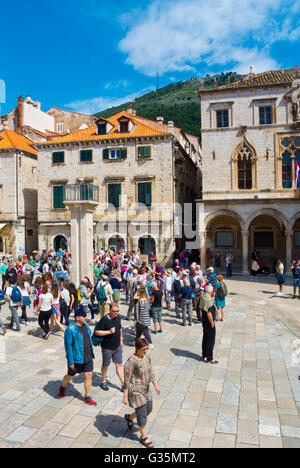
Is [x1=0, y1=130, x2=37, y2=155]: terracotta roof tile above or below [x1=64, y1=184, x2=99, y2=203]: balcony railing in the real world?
above

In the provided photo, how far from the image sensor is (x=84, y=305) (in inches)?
445

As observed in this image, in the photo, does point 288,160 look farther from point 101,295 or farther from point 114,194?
point 101,295

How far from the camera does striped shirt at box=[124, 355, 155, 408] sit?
520 cm

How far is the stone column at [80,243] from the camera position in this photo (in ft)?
48.7

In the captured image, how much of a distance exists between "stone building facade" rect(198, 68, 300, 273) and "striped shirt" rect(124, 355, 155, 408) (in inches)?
853

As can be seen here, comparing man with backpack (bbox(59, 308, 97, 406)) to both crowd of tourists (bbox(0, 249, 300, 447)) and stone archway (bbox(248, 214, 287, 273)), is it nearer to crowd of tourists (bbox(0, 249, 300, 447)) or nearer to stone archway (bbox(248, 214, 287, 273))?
crowd of tourists (bbox(0, 249, 300, 447))

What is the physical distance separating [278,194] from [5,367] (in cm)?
2212

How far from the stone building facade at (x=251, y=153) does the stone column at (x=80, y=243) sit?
13.3 meters

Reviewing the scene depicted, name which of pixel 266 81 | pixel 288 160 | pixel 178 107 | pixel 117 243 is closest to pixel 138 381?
pixel 288 160

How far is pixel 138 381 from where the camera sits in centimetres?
526

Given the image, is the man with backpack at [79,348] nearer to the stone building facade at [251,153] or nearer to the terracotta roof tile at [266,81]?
the stone building facade at [251,153]

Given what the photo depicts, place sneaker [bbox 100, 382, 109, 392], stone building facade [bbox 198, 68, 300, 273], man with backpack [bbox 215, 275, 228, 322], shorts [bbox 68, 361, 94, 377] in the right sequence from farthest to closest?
stone building facade [bbox 198, 68, 300, 273] < man with backpack [bbox 215, 275, 228, 322] < sneaker [bbox 100, 382, 109, 392] < shorts [bbox 68, 361, 94, 377]

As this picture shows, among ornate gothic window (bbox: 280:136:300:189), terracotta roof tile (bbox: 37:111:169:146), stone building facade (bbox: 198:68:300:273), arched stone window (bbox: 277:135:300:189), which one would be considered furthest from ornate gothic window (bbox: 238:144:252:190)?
terracotta roof tile (bbox: 37:111:169:146)

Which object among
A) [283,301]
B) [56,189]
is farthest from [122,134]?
[283,301]
